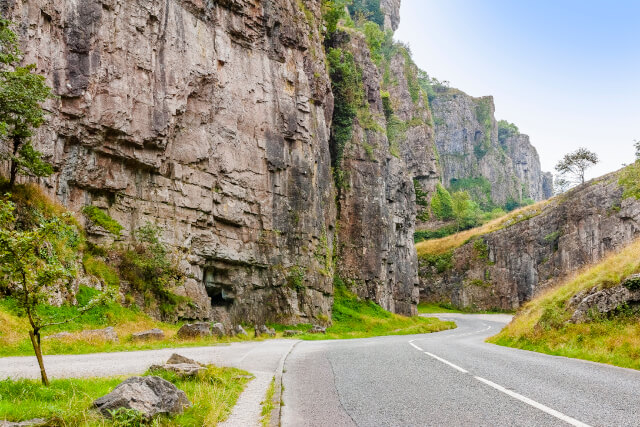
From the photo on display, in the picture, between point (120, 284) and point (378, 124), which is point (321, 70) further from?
point (120, 284)

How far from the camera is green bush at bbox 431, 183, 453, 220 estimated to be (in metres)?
88.5

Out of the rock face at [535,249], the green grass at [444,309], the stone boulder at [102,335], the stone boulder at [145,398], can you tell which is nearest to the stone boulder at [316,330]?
the stone boulder at [102,335]

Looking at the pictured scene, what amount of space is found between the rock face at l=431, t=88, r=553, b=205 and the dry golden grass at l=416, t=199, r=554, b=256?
130ft

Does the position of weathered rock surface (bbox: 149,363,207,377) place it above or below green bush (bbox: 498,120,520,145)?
below

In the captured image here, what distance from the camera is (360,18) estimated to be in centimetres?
7081

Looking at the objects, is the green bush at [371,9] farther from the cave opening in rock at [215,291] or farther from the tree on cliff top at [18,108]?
the tree on cliff top at [18,108]

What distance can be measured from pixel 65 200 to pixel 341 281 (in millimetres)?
25850

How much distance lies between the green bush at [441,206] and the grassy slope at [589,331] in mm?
70981

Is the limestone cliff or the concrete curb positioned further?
the limestone cliff

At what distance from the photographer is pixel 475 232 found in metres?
72.7

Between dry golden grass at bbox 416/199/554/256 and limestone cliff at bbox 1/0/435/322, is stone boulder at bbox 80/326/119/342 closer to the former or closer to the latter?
limestone cliff at bbox 1/0/435/322

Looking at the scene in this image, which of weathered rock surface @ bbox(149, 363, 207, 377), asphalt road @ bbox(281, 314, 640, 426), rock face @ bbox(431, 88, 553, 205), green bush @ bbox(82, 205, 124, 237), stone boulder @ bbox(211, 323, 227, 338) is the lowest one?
stone boulder @ bbox(211, 323, 227, 338)

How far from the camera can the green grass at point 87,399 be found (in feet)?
17.8

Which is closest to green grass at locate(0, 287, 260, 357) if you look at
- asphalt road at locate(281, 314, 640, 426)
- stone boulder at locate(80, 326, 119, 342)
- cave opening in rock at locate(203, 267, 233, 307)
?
stone boulder at locate(80, 326, 119, 342)
